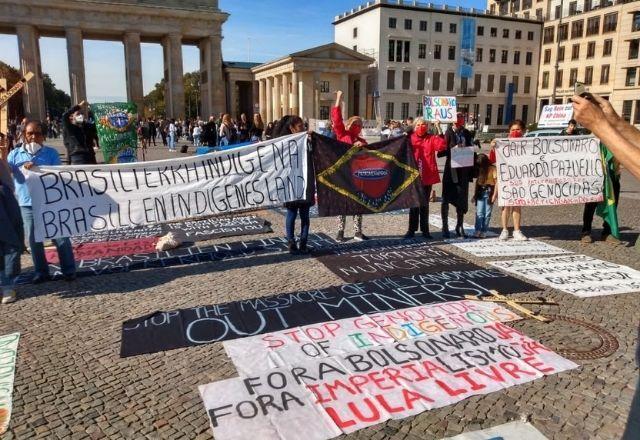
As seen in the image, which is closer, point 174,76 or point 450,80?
point 174,76

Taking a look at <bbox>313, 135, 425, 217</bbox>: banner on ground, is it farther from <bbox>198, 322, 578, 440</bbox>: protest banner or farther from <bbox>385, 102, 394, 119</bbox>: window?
<bbox>385, 102, 394, 119</bbox>: window

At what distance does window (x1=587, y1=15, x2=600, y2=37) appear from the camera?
61062 mm

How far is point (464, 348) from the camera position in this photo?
425 cm

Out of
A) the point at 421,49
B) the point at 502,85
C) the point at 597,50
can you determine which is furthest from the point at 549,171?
the point at 502,85

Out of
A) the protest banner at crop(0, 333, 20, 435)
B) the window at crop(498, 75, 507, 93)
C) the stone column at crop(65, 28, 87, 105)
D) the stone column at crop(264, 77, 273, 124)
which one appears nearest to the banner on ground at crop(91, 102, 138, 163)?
the protest banner at crop(0, 333, 20, 435)

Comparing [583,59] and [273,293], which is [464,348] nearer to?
[273,293]

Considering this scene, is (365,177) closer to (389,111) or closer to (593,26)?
(389,111)

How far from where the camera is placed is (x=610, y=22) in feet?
195

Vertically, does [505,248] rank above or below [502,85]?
below

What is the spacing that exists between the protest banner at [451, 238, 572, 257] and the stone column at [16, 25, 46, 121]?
1953 inches

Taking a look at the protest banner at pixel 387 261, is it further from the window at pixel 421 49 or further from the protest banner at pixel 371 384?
the window at pixel 421 49

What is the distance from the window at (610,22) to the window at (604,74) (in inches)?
168

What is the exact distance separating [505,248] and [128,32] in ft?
173

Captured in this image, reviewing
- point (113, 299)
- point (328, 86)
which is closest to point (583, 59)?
point (328, 86)
